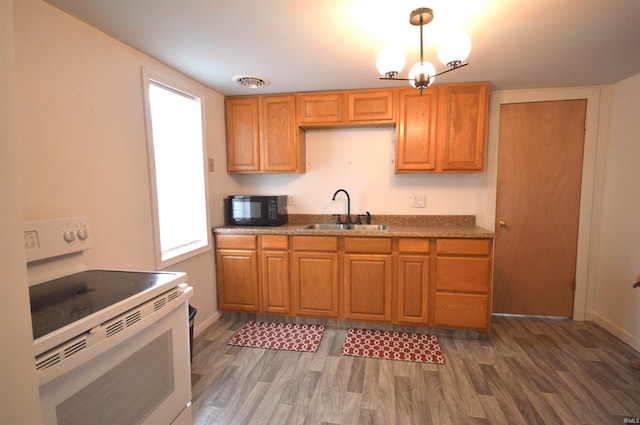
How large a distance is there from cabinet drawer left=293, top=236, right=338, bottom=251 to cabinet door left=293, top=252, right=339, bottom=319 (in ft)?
0.15

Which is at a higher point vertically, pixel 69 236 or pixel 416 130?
pixel 416 130

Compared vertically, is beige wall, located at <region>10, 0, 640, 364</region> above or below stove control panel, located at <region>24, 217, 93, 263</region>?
above

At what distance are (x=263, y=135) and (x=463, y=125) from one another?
1.88 metres

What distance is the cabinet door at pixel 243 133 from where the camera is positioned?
292cm

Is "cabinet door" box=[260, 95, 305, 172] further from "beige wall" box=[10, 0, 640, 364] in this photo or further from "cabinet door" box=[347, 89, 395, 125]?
"cabinet door" box=[347, 89, 395, 125]

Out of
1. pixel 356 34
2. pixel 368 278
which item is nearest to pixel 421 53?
pixel 356 34

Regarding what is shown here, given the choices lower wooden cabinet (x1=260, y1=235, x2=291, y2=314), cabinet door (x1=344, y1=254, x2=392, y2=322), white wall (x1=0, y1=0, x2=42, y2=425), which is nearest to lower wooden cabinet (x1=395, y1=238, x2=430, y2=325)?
cabinet door (x1=344, y1=254, x2=392, y2=322)

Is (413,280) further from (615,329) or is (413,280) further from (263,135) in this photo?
(263,135)

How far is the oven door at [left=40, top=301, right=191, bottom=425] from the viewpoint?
781 millimetres

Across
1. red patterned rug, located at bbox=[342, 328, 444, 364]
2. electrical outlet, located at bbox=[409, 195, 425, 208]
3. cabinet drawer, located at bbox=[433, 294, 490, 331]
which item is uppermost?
electrical outlet, located at bbox=[409, 195, 425, 208]

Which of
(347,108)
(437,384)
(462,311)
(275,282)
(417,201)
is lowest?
(437,384)

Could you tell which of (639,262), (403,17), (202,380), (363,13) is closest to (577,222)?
(639,262)

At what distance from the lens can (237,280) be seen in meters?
2.82

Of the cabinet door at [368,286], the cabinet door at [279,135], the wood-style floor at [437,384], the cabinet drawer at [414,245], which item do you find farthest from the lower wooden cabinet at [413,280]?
the cabinet door at [279,135]
